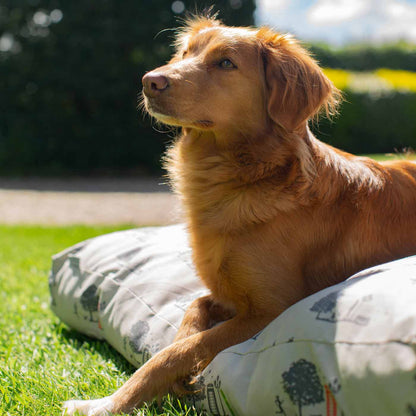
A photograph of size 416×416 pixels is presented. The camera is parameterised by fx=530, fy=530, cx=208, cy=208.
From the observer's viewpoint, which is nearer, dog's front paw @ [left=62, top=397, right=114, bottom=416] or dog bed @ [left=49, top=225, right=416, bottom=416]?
dog bed @ [left=49, top=225, right=416, bottom=416]

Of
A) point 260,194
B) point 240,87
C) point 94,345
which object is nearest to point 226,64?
point 240,87

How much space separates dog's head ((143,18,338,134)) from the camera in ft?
8.52

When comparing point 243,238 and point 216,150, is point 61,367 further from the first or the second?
point 216,150

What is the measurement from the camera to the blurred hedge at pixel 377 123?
45.8 ft

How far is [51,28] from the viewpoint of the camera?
12602mm

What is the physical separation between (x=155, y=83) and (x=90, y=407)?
58.2 inches

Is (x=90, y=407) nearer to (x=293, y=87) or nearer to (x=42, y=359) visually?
(x=42, y=359)

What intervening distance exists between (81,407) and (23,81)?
477 inches

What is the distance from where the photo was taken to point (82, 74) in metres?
12.7

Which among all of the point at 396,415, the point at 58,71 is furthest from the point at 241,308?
the point at 58,71

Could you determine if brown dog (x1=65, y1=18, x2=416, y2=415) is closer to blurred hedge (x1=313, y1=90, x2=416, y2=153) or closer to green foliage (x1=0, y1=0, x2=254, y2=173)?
green foliage (x1=0, y1=0, x2=254, y2=173)

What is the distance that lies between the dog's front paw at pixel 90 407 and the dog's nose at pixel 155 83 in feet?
4.61

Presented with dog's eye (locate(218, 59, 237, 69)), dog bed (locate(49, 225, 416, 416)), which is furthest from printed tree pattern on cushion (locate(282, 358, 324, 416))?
dog's eye (locate(218, 59, 237, 69))

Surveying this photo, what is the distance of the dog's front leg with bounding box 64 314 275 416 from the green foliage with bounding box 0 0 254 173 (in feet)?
35.6
